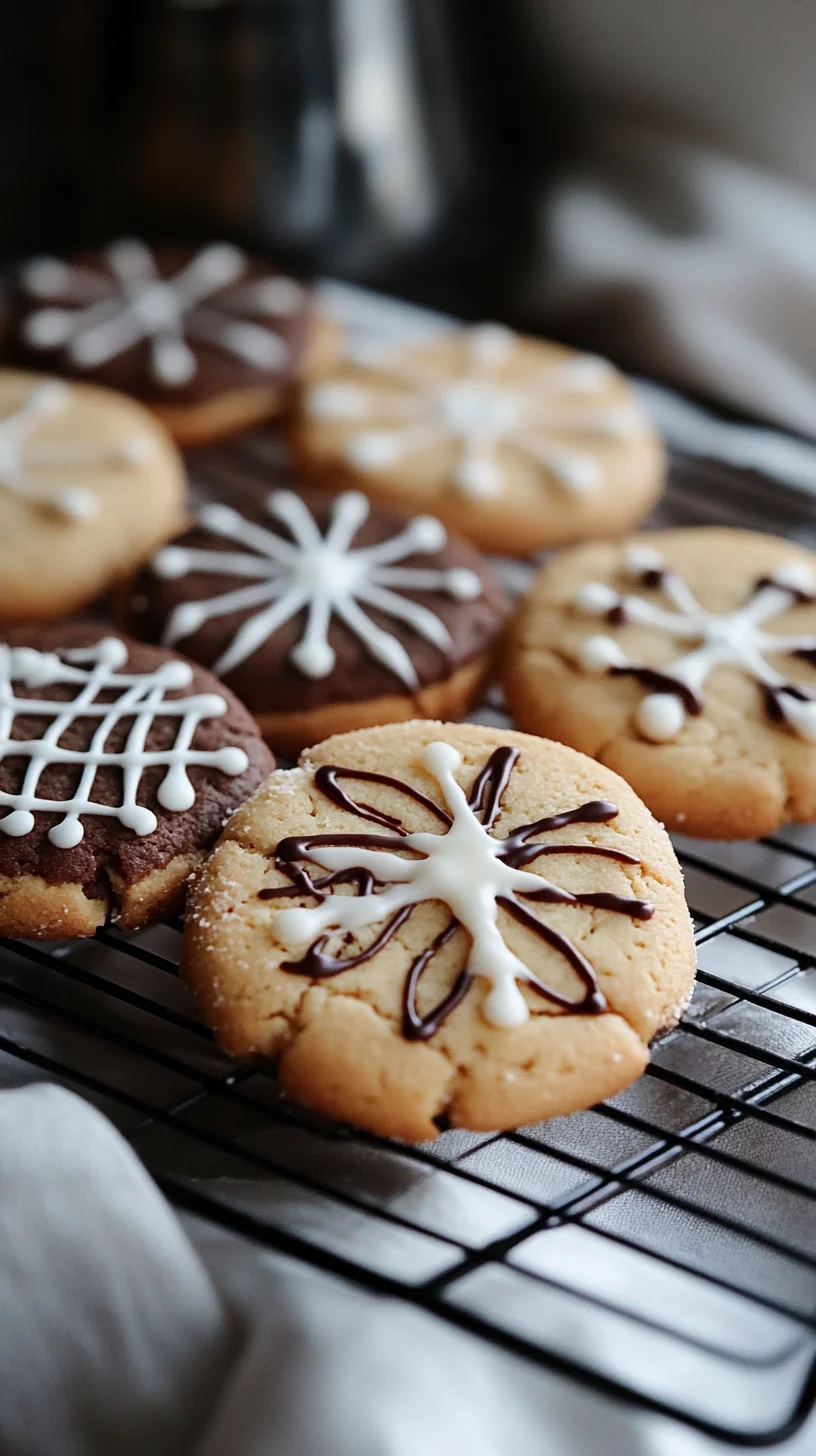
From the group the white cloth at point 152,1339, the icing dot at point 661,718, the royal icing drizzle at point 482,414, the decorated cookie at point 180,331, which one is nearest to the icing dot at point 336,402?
the royal icing drizzle at point 482,414

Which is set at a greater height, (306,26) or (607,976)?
(306,26)

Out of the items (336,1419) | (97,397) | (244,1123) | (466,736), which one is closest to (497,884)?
(466,736)

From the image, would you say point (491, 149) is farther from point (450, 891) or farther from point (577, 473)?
point (450, 891)

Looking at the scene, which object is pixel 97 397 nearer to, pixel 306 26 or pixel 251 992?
pixel 306 26

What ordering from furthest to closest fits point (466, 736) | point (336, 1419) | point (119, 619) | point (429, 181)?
point (429, 181) → point (119, 619) → point (466, 736) → point (336, 1419)

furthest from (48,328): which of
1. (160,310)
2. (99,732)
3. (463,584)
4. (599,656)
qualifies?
(599,656)

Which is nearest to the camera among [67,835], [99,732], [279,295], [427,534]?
[67,835]
